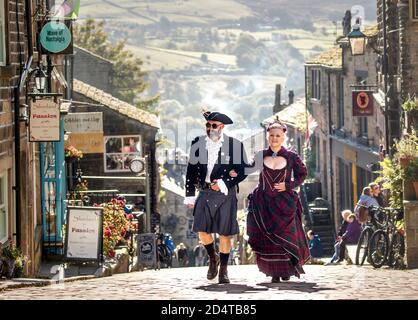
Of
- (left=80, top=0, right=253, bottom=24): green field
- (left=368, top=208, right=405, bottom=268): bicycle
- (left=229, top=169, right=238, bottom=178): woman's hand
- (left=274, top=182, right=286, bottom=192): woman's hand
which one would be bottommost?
(left=368, top=208, right=405, bottom=268): bicycle

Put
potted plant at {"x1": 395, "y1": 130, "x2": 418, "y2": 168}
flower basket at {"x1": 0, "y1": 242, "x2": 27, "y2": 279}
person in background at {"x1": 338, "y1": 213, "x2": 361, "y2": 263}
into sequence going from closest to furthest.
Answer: flower basket at {"x1": 0, "y1": 242, "x2": 27, "y2": 279}, potted plant at {"x1": 395, "y1": 130, "x2": 418, "y2": 168}, person in background at {"x1": 338, "y1": 213, "x2": 361, "y2": 263}

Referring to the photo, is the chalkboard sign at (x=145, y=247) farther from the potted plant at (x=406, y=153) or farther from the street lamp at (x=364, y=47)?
the street lamp at (x=364, y=47)

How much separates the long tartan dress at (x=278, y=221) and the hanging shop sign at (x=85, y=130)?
46.3ft

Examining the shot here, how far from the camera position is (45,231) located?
22.7m

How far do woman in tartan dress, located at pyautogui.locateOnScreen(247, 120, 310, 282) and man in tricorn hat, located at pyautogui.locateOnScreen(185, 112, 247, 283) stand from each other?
293 mm

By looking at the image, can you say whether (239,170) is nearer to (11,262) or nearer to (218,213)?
(218,213)

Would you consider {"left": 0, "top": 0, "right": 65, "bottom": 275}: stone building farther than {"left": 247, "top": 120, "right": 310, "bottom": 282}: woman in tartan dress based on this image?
Yes

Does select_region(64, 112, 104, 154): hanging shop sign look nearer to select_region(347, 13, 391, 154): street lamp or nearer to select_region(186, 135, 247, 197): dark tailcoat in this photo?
select_region(347, 13, 391, 154): street lamp

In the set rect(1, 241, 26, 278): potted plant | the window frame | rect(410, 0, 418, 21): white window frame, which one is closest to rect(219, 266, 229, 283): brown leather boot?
rect(1, 241, 26, 278): potted plant

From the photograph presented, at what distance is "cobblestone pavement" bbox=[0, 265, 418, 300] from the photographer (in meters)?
13.6

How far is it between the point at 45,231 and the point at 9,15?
196 inches

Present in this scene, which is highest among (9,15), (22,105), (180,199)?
(9,15)
